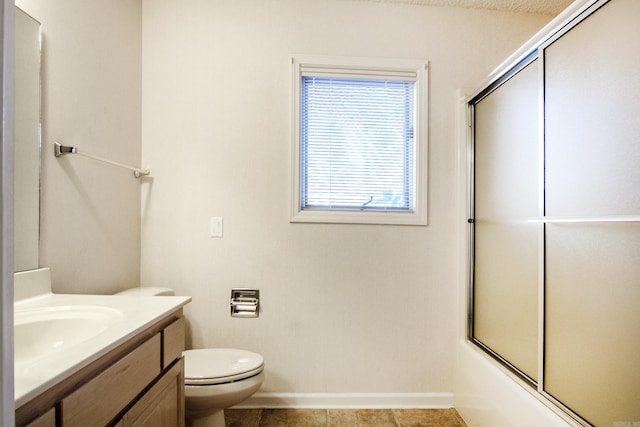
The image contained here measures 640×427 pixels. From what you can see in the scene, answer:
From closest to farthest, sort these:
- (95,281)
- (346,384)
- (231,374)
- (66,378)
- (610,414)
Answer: (66,378) → (610,414) → (231,374) → (95,281) → (346,384)

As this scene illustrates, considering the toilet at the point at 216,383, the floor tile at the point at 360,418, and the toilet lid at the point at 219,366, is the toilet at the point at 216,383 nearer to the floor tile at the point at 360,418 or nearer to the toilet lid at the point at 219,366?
the toilet lid at the point at 219,366

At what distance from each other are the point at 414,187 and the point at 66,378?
6.00 ft

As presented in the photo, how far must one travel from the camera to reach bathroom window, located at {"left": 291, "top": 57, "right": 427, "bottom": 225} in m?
2.01

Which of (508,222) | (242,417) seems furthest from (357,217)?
(242,417)

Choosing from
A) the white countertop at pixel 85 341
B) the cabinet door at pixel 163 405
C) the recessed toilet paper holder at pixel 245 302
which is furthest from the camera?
the recessed toilet paper holder at pixel 245 302

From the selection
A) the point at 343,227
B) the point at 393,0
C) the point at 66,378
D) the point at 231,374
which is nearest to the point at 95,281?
the point at 231,374

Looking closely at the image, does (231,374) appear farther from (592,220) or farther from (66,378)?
(592,220)

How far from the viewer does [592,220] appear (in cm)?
105

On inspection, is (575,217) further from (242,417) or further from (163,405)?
(242,417)

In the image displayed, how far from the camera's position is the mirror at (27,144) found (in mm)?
1134

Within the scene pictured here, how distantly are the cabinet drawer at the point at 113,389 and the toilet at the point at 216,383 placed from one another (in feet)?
1.50

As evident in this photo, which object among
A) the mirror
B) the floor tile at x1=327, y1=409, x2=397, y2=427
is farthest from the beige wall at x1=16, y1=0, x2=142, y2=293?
the floor tile at x1=327, y1=409, x2=397, y2=427

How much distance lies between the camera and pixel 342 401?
6.40ft

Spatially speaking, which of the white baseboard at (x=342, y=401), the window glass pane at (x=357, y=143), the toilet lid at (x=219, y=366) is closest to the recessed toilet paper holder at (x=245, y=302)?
the toilet lid at (x=219, y=366)
